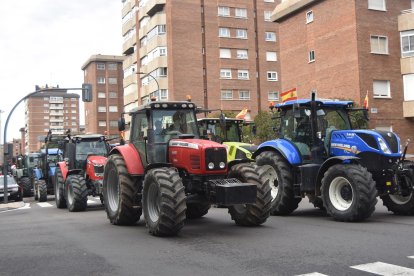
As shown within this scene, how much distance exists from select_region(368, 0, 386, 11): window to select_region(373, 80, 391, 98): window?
197 inches

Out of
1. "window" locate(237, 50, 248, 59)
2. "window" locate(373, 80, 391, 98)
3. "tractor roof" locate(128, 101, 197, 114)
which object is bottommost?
"tractor roof" locate(128, 101, 197, 114)

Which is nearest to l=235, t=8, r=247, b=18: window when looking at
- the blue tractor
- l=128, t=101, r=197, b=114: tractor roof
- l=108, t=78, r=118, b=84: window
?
l=108, t=78, r=118, b=84: window

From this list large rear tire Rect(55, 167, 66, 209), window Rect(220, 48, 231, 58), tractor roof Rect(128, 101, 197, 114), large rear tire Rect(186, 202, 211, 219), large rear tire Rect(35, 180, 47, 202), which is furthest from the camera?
window Rect(220, 48, 231, 58)

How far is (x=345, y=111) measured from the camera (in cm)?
1220

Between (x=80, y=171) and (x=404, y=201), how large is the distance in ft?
33.9

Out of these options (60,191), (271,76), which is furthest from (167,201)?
(271,76)

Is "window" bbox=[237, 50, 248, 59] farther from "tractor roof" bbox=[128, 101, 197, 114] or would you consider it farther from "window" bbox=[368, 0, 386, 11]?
"tractor roof" bbox=[128, 101, 197, 114]

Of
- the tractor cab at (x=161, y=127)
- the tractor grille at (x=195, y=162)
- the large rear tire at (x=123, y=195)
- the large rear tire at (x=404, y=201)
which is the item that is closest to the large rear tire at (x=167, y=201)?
the tractor grille at (x=195, y=162)

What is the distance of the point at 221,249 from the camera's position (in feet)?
25.7

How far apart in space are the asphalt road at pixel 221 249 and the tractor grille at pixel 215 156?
134cm

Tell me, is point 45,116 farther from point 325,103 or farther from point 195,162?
point 195,162

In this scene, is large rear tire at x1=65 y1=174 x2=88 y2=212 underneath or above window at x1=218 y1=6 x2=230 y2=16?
underneath

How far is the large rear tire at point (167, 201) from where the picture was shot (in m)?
8.66

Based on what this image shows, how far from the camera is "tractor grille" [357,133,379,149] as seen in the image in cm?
1061
